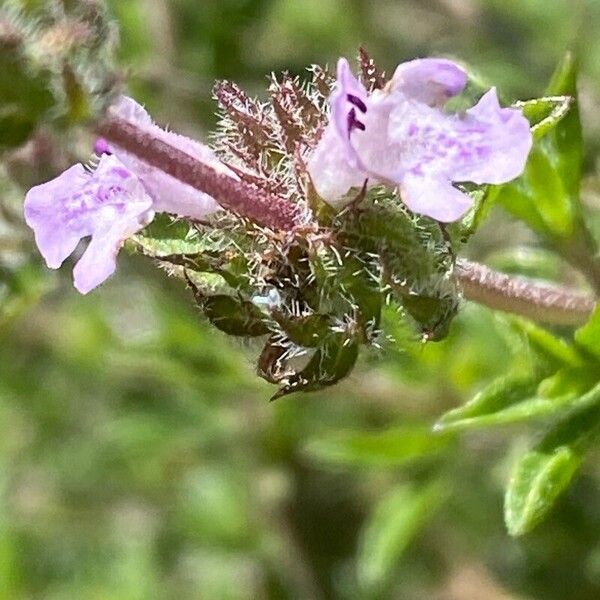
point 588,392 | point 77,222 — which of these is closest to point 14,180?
point 77,222

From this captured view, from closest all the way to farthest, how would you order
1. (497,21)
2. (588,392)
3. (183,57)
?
(588,392) < (183,57) < (497,21)

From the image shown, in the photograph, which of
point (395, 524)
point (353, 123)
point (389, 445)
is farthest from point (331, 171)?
point (395, 524)

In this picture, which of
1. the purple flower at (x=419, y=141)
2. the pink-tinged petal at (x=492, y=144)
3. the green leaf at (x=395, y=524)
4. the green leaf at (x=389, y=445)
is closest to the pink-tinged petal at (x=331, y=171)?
the purple flower at (x=419, y=141)

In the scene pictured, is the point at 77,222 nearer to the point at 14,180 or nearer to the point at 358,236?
the point at 358,236

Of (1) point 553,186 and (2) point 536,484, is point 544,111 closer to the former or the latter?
(1) point 553,186

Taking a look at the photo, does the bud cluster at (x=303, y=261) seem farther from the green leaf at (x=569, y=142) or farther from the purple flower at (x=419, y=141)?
the green leaf at (x=569, y=142)

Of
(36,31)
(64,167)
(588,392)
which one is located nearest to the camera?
(36,31)
